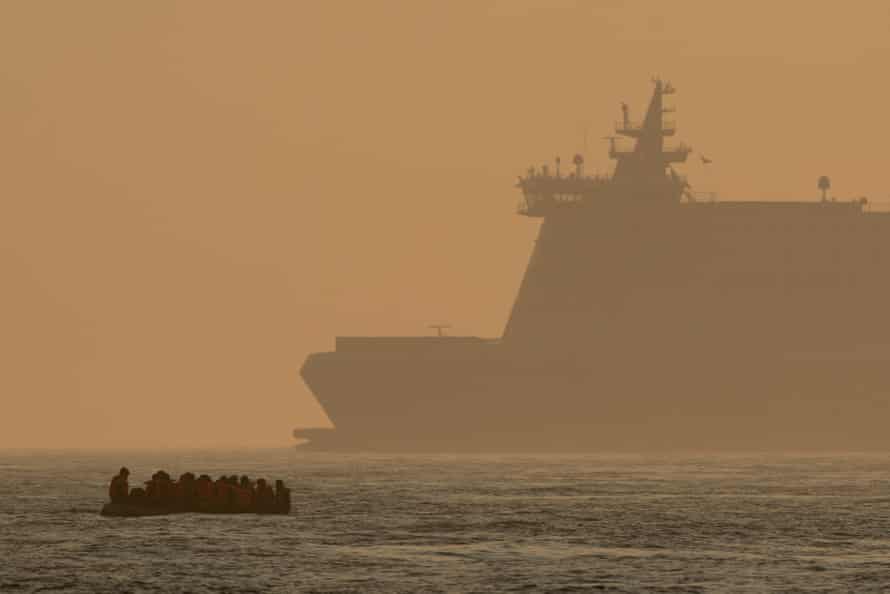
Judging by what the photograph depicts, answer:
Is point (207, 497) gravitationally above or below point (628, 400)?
below

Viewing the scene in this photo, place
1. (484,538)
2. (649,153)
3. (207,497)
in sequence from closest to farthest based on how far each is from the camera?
(484,538)
(207,497)
(649,153)

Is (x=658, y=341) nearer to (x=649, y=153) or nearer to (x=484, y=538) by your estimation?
(x=649, y=153)

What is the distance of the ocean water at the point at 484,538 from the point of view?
211ft

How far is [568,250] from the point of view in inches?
6284

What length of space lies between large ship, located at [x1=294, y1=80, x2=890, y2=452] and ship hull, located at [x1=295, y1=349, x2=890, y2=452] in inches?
3.3

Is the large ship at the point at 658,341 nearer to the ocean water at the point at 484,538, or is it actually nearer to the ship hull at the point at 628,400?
the ship hull at the point at 628,400

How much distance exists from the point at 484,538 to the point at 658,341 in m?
84.1

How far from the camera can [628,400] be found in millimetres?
158125

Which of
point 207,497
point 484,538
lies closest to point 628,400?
point 207,497

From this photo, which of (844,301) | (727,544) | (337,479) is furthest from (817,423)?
(727,544)

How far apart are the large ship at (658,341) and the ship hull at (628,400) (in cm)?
8

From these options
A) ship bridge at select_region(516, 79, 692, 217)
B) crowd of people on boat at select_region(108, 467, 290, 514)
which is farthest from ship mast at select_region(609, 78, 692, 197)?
crowd of people on boat at select_region(108, 467, 290, 514)

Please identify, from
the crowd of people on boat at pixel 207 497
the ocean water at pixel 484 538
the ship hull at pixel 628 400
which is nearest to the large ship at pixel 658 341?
the ship hull at pixel 628 400

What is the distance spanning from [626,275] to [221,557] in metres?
91.4
